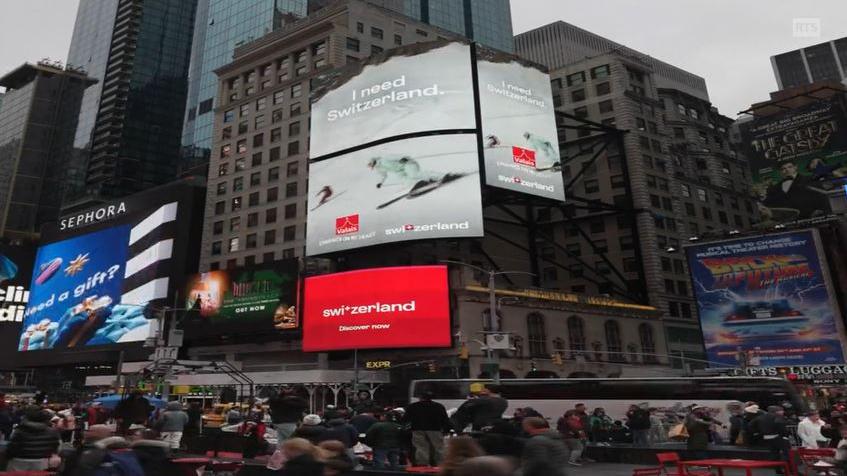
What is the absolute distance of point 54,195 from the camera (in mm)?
158500

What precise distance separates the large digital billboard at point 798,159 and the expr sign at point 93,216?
73822 millimetres

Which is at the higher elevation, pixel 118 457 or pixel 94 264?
pixel 94 264

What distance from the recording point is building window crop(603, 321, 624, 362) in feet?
190

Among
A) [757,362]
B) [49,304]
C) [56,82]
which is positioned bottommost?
[757,362]

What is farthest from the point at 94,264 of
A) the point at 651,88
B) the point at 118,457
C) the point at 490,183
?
the point at 118,457

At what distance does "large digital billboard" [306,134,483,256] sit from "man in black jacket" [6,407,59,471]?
128 feet

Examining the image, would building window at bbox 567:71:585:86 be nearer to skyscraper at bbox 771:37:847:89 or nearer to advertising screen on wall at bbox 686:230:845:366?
advertising screen on wall at bbox 686:230:845:366

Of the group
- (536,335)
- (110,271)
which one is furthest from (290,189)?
(536,335)

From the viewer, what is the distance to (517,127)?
5444 centimetres

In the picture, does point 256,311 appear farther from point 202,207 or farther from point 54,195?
point 54,195

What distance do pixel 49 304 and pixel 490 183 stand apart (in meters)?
66.3

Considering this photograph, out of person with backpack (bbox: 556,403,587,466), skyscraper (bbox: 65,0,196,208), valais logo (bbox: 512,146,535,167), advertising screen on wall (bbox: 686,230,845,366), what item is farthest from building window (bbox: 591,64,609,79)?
skyscraper (bbox: 65,0,196,208)

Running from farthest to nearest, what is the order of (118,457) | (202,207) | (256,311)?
(202,207) → (256,311) → (118,457)

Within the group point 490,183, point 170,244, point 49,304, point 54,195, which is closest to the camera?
point 490,183
